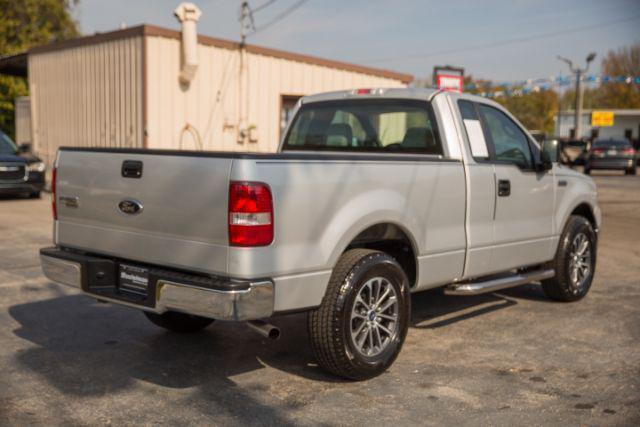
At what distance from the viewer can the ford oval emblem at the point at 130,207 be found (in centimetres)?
429

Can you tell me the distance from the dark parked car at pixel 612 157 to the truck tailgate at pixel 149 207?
26.7m

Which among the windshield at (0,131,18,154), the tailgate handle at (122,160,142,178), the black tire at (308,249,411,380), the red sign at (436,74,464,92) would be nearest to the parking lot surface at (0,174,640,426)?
the black tire at (308,249,411,380)

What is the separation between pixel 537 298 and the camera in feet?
23.1

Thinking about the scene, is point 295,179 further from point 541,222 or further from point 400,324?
point 541,222

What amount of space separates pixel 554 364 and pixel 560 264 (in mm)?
1846

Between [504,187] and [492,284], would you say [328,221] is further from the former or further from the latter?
[504,187]

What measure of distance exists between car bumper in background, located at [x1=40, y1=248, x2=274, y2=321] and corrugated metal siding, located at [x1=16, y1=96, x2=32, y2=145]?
20.3 m

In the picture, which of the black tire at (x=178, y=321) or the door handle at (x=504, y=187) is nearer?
the black tire at (x=178, y=321)

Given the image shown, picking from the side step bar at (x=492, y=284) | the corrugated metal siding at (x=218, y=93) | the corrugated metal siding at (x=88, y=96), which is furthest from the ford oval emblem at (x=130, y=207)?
the corrugated metal siding at (x=88, y=96)

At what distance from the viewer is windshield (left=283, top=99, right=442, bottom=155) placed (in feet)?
18.3

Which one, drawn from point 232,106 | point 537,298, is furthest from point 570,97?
point 537,298

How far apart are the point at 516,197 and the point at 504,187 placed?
240mm

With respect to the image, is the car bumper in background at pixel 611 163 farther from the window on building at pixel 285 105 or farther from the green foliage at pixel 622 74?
the green foliage at pixel 622 74

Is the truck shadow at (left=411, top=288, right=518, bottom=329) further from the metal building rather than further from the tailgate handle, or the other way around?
the metal building
